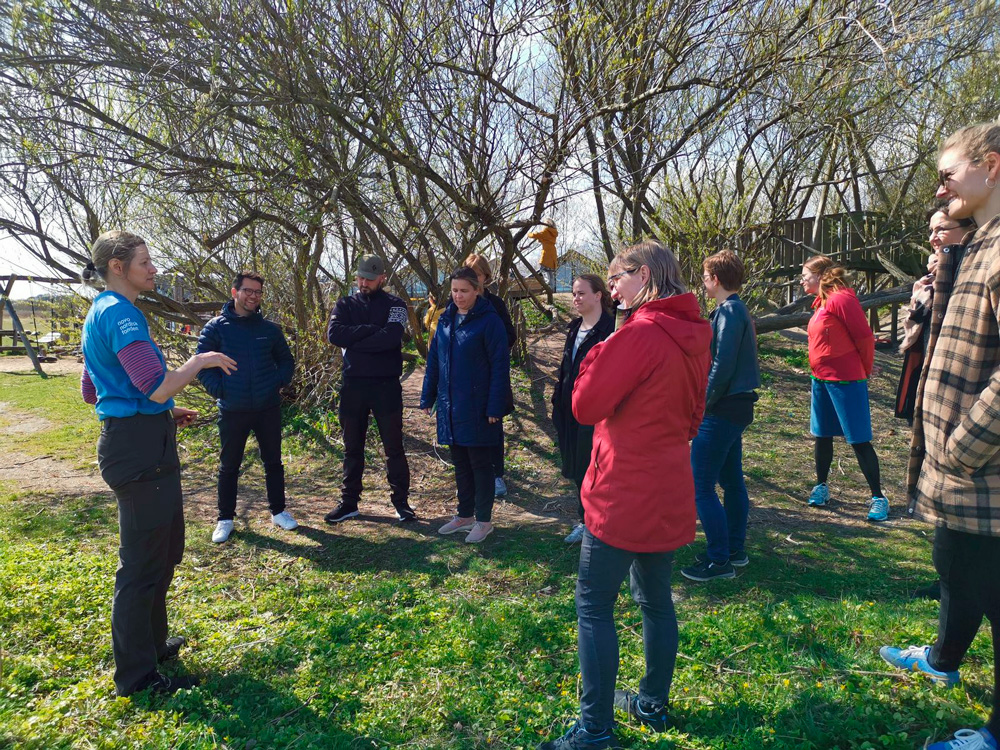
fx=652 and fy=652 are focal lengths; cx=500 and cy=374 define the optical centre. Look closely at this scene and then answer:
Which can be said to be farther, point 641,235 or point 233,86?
point 641,235

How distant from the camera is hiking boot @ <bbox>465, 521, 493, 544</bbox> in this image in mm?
4711

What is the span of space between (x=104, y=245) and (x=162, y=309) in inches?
218

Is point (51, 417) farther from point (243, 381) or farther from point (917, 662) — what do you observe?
point (917, 662)

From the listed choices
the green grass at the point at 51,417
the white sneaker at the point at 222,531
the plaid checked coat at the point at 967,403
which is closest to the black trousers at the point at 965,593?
the plaid checked coat at the point at 967,403

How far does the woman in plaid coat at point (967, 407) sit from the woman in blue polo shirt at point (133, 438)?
285cm

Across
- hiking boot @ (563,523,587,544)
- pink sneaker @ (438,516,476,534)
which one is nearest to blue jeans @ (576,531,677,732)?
hiking boot @ (563,523,587,544)

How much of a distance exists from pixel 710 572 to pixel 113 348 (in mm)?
3334

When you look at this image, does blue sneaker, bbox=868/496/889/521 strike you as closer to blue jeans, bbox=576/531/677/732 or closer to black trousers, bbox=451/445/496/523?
black trousers, bbox=451/445/496/523

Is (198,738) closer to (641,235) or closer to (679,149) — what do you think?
(679,149)

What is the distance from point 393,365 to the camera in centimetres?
516

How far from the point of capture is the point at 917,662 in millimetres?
2664

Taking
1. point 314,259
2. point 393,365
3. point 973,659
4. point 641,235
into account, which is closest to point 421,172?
point 314,259

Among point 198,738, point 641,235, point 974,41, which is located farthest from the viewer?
point 641,235

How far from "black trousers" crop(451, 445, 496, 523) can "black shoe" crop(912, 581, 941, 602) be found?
2.65m
